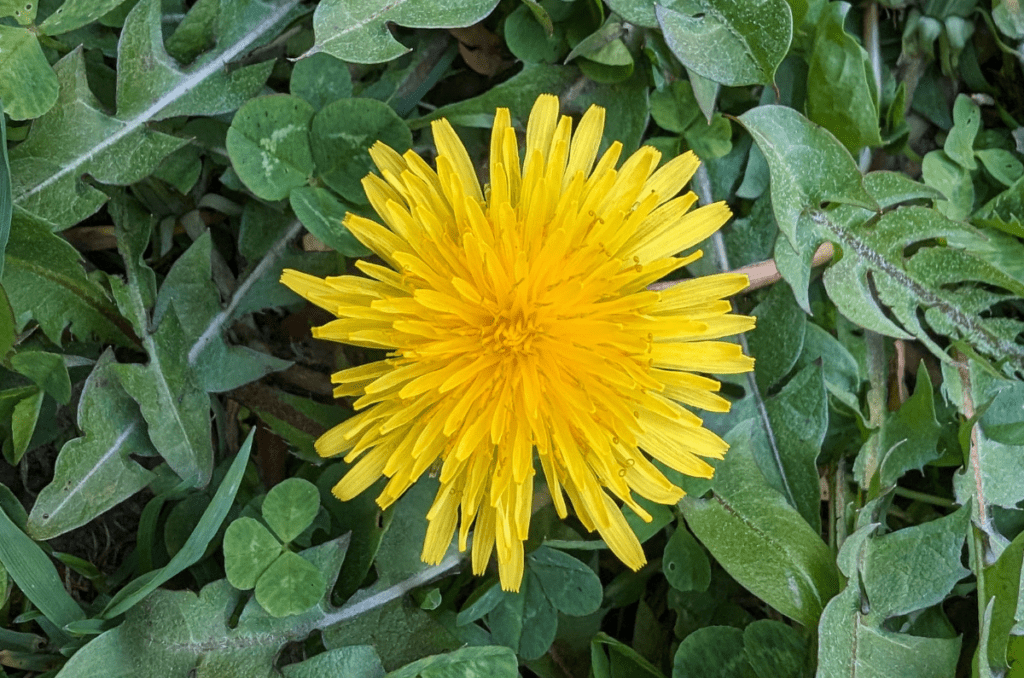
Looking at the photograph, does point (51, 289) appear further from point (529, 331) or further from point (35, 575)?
point (529, 331)

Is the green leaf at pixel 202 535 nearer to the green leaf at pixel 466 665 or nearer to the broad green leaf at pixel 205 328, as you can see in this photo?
the broad green leaf at pixel 205 328

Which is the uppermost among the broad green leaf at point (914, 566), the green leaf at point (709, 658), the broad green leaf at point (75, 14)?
the broad green leaf at point (75, 14)

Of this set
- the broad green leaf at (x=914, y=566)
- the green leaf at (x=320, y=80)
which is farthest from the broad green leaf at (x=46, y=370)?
the broad green leaf at (x=914, y=566)

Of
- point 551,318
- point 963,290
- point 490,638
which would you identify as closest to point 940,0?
point 963,290

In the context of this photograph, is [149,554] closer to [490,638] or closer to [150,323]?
[150,323]

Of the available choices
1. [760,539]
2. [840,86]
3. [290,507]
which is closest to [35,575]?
[290,507]

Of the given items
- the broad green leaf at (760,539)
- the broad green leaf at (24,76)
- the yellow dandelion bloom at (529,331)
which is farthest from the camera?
the broad green leaf at (760,539)
